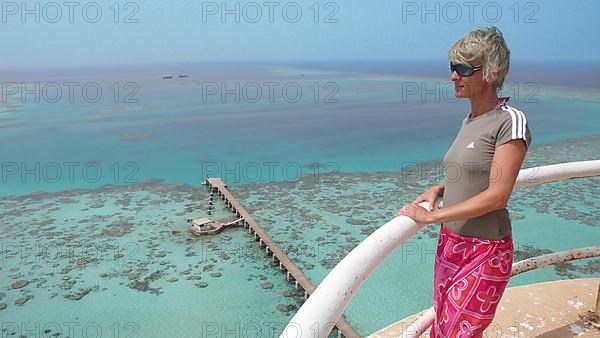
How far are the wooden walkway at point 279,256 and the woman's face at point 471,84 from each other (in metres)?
6.65

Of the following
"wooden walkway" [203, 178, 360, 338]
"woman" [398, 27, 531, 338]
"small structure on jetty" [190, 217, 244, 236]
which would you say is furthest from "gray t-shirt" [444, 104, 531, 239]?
"small structure on jetty" [190, 217, 244, 236]

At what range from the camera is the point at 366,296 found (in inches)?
425

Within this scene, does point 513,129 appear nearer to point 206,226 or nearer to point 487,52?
point 487,52

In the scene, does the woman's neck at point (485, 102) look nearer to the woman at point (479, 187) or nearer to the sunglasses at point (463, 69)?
the woman at point (479, 187)

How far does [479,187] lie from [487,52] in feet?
1.53

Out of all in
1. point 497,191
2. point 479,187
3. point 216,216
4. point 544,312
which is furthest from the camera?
point 216,216

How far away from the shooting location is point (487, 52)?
156 centimetres

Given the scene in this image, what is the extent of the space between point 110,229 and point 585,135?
2797 centimetres

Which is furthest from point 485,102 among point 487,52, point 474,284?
point 474,284

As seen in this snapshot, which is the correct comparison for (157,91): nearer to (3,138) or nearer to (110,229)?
(3,138)

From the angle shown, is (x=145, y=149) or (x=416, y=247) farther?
(x=145, y=149)

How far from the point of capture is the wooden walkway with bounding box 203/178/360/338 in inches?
334

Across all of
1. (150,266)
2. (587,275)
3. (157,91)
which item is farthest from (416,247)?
(157,91)

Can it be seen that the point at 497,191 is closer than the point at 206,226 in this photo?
Yes
